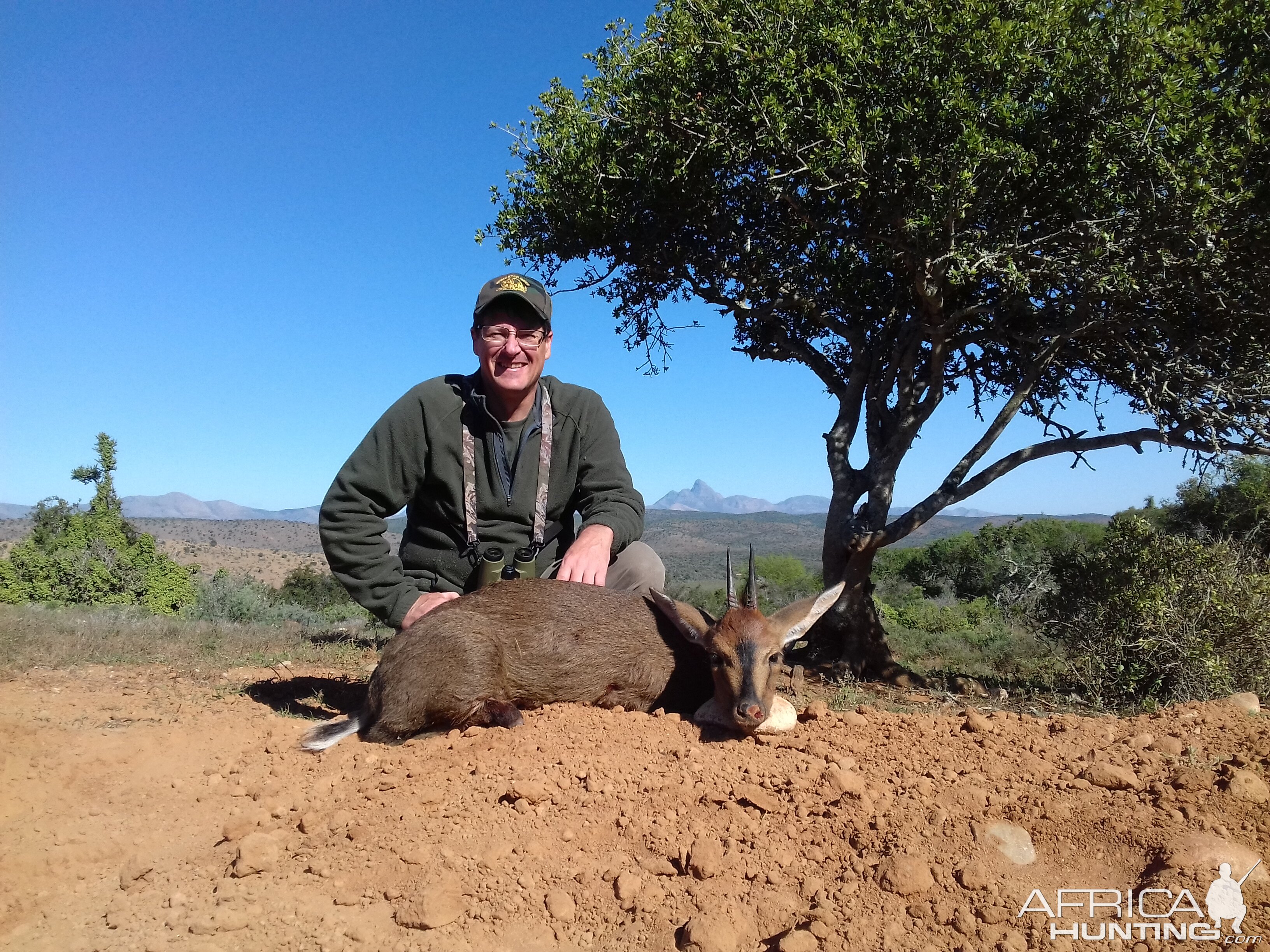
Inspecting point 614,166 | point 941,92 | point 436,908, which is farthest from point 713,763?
point 614,166

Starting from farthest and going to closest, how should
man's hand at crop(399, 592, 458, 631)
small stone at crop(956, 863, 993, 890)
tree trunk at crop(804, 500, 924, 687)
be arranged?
tree trunk at crop(804, 500, 924, 687)
man's hand at crop(399, 592, 458, 631)
small stone at crop(956, 863, 993, 890)

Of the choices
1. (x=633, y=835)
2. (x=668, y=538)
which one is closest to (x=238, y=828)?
(x=633, y=835)

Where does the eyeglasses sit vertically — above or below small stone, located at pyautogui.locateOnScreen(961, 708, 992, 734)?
above

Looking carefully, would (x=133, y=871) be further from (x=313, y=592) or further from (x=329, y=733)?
(x=313, y=592)

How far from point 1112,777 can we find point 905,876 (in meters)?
1.06

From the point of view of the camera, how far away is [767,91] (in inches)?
299

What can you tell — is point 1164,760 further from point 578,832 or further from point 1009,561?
point 1009,561

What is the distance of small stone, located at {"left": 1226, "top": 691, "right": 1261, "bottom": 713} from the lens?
4105 millimetres

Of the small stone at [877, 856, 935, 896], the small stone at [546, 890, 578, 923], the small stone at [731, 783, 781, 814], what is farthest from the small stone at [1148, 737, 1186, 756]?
the small stone at [546, 890, 578, 923]

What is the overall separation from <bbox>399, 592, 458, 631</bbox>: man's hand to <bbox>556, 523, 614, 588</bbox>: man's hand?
751 millimetres

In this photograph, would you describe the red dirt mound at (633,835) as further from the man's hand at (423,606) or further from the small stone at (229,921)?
the man's hand at (423,606)

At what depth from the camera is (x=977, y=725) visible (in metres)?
4.00

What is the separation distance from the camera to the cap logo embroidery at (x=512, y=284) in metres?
5.49

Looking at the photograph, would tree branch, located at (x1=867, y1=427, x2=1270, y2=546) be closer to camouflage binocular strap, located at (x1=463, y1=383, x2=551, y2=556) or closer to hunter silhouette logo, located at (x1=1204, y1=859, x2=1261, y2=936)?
camouflage binocular strap, located at (x1=463, y1=383, x2=551, y2=556)
